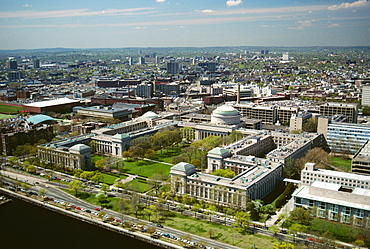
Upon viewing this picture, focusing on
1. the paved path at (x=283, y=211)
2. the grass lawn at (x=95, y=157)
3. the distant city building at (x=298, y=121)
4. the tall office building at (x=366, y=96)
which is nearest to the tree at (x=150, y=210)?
the paved path at (x=283, y=211)

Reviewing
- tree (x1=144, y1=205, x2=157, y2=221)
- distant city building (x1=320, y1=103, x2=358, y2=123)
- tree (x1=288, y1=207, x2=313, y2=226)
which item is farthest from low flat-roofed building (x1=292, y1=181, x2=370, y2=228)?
distant city building (x1=320, y1=103, x2=358, y2=123)

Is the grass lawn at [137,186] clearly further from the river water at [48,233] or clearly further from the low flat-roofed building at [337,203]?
the low flat-roofed building at [337,203]

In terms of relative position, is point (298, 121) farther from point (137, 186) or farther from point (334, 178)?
point (137, 186)

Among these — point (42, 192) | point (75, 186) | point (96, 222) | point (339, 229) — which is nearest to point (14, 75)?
point (42, 192)

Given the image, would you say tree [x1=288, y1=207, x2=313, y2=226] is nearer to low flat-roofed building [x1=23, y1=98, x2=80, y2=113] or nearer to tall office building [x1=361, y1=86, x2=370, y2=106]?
low flat-roofed building [x1=23, y1=98, x2=80, y2=113]

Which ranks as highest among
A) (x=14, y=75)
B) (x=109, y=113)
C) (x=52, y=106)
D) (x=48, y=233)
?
(x=14, y=75)
